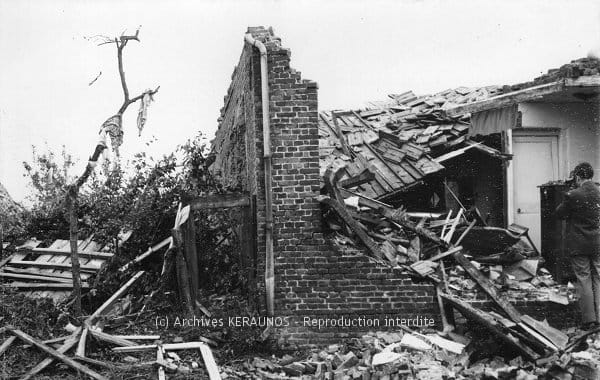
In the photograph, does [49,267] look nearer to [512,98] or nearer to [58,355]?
[58,355]

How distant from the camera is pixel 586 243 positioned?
7.70m

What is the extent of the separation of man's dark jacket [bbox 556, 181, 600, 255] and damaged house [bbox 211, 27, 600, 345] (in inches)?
33.1

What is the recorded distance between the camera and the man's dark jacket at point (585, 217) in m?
7.68

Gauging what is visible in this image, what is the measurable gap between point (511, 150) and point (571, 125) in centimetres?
118

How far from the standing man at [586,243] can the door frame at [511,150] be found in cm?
336

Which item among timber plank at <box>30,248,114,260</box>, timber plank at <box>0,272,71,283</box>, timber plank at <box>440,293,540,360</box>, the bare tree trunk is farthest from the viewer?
timber plank at <box>30,248,114,260</box>

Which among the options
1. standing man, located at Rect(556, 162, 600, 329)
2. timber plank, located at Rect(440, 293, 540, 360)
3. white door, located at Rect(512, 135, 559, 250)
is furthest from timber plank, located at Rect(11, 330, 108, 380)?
white door, located at Rect(512, 135, 559, 250)

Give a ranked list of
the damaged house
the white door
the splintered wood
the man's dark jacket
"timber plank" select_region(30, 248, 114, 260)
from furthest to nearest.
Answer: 1. the white door
2. "timber plank" select_region(30, 248, 114, 260)
3. the splintered wood
4. the damaged house
5. the man's dark jacket

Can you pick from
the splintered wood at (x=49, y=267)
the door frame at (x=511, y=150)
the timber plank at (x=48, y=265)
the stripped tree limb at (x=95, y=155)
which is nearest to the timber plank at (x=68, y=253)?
the splintered wood at (x=49, y=267)

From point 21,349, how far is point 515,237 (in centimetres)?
732

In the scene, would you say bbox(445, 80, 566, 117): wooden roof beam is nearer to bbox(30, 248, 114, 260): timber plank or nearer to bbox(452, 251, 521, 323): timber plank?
bbox(452, 251, 521, 323): timber plank

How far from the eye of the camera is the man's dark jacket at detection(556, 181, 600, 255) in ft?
25.2

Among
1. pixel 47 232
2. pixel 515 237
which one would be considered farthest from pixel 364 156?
pixel 47 232

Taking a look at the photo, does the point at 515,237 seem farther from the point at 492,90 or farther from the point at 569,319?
the point at 492,90
